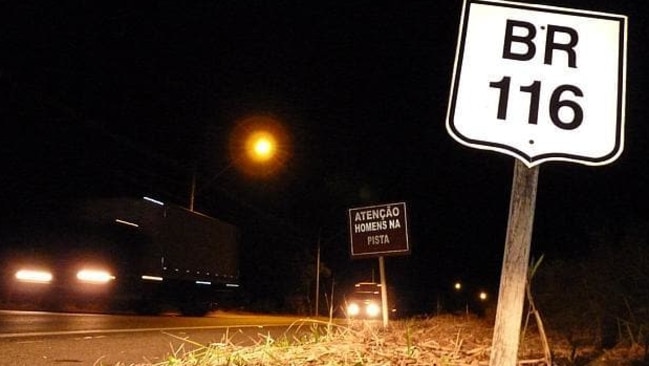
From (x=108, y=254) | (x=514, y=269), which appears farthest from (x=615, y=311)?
(x=108, y=254)

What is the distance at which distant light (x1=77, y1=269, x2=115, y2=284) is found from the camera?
21.3 m

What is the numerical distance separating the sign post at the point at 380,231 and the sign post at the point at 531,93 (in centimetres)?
624

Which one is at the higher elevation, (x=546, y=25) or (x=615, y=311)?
(x=546, y=25)

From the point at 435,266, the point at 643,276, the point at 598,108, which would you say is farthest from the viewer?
the point at 435,266

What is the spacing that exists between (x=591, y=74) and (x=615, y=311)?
7.22 metres

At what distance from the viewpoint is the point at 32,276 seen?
20.8 metres

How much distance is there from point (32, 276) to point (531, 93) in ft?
64.3

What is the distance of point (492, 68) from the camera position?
4.02 m

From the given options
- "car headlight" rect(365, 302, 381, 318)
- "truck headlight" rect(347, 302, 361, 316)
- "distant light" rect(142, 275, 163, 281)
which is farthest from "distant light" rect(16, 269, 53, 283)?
"truck headlight" rect(347, 302, 361, 316)

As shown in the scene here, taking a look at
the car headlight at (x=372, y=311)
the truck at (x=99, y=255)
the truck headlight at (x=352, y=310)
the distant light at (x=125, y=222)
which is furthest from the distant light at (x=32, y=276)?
the truck headlight at (x=352, y=310)

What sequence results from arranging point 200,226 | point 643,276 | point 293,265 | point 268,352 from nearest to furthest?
point 268,352 → point 643,276 → point 200,226 → point 293,265

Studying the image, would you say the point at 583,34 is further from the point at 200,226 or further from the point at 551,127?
the point at 200,226

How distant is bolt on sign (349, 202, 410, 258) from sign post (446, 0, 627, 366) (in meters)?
6.38

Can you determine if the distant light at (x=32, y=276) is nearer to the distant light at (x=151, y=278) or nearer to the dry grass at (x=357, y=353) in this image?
the distant light at (x=151, y=278)
